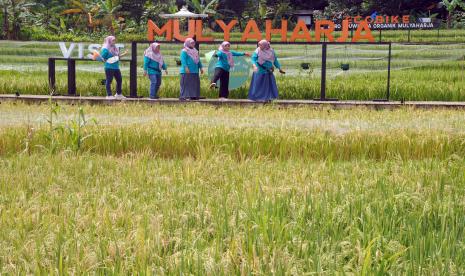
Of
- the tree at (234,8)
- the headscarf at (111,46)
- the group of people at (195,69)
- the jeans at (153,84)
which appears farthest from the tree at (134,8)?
the jeans at (153,84)

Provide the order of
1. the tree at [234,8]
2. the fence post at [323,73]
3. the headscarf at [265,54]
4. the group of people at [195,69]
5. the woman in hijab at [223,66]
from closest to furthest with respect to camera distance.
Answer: the headscarf at [265,54]
the group of people at [195,69]
the woman in hijab at [223,66]
the fence post at [323,73]
the tree at [234,8]

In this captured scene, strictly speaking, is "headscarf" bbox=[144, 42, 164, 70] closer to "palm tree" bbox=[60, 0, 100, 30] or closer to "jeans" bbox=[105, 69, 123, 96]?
"jeans" bbox=[105, 69, 123, 96]

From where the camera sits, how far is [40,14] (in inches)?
1583

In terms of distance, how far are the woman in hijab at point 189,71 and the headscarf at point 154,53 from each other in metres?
0.53

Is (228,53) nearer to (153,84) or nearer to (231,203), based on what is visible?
(153,84)

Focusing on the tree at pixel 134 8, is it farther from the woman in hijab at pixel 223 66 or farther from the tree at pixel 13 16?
the woman in hijab at pixel 223 66

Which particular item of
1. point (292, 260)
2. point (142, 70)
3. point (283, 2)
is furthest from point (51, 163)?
point (283, 2)

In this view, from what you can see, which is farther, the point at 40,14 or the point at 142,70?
the point at 40,14

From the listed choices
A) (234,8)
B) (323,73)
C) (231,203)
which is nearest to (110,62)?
(323,73)

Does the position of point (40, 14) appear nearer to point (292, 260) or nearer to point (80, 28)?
point (80, 28)

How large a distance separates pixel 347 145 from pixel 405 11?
122 feet

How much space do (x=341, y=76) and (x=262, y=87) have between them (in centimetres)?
224

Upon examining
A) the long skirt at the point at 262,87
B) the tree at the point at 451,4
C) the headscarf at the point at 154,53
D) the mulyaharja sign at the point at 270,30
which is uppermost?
the tree at the point at 451,4

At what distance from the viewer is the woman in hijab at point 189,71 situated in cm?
1675
